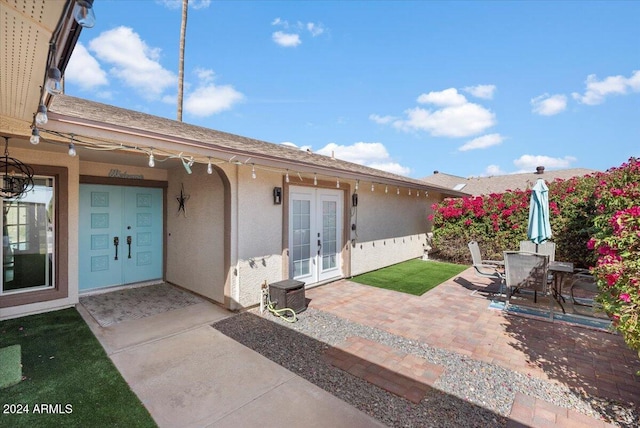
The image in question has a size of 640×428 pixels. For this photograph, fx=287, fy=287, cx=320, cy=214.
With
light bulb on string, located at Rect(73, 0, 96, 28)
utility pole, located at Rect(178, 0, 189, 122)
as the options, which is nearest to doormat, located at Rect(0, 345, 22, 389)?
light bulb on string, located at Rect(73, 0, 96, 28)

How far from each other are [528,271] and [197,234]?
7508 mm

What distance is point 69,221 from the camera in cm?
615

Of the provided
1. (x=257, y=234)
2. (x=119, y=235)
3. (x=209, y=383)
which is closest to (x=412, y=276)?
(x=257, y=234)

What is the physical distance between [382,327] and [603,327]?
4109 millimetres

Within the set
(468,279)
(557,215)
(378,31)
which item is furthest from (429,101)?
(468,279)

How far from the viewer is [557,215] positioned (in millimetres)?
9672

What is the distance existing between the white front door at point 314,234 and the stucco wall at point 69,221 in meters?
4.73

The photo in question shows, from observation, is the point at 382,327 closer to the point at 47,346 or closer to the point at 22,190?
the point at 47,346

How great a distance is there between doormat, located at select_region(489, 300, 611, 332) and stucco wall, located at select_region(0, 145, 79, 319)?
30.6 feet

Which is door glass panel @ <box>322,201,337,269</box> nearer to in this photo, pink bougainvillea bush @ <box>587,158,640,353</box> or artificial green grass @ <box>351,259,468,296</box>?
artificial green grass @ <box>351,259,468,296</box>

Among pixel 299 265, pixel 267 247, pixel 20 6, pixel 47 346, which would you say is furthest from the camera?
pixel 299 265

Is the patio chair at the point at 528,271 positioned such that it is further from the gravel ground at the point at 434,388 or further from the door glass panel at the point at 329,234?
the door glass panel at the point at 329,234

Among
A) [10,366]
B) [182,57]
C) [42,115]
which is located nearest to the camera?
[42,115]

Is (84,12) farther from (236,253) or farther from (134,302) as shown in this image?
(134,302)
